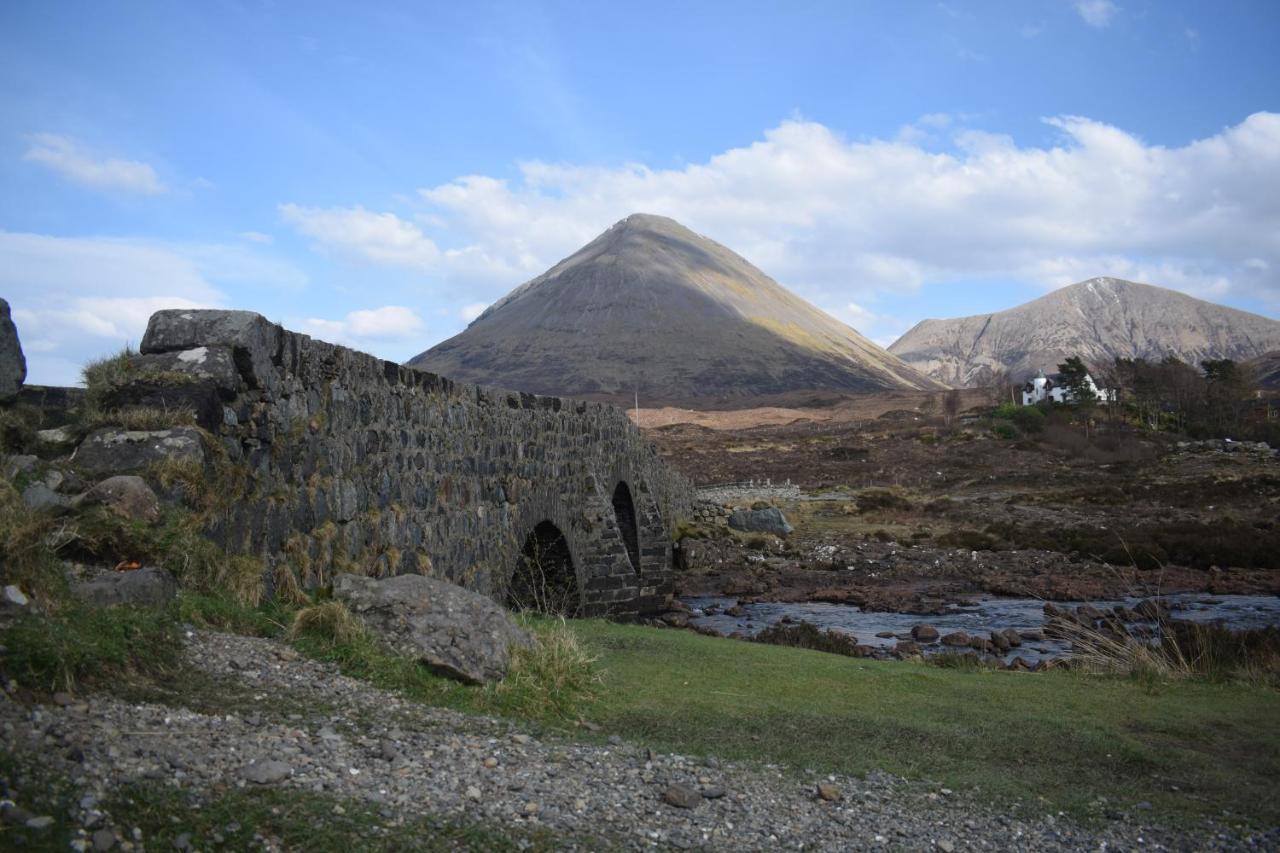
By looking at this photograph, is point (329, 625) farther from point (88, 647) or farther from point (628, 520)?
point (628, 520)

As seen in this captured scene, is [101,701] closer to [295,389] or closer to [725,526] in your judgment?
[295,389]

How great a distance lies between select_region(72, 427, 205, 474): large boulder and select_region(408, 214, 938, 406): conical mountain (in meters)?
103

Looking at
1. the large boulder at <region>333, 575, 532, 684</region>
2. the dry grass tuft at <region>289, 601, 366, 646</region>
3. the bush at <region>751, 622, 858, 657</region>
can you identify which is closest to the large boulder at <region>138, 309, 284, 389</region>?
the large boulder at <region>333, 575, 532, 684</region>

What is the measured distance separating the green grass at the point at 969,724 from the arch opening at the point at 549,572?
3.69 meters

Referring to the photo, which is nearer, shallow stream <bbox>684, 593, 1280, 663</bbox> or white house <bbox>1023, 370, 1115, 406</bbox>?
shallow stream <bbox>684, 593, 1280, 663</bbox>

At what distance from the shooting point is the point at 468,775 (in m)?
4.78

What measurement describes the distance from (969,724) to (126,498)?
248 inches

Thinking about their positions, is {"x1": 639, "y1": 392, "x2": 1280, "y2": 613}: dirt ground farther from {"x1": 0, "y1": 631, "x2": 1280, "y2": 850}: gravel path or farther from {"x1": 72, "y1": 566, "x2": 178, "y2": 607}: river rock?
{"x1": 72, "y1": 566, "x2": 178, "y2": 607}: river rock

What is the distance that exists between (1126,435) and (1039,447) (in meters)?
4.71

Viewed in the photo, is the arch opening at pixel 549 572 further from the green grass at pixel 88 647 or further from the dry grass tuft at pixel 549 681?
the green grass at pixel 88 647

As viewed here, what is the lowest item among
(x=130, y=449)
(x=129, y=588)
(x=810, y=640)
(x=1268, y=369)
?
(x=810, y=640)

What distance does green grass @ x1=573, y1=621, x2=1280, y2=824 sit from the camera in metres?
6.25

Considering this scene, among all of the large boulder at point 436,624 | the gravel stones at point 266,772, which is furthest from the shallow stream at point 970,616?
the gravel stones at point 266,772

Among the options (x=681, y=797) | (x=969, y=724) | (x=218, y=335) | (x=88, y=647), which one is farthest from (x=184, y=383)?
→ (x=969, y=724)
